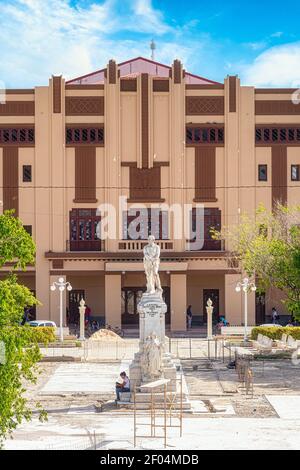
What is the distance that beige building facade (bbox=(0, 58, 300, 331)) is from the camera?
51.5 m

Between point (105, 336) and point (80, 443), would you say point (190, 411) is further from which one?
point (105, 336)

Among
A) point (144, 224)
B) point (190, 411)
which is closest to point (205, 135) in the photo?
point (144, 224)

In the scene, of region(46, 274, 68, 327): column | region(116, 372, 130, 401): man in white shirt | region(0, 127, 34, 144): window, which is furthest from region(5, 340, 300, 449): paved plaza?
region(0, 127, 34, 144): window

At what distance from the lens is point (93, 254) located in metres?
50.7

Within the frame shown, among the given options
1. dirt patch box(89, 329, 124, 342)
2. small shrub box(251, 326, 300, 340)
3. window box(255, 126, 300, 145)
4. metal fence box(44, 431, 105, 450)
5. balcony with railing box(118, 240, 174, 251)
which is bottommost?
metal fence box(44, 431, 105, 450)

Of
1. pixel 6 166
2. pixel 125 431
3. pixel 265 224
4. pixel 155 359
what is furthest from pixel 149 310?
pixel 6 166

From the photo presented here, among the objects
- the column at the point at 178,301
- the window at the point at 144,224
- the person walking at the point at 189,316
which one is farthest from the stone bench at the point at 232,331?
the window at the point at 144,224

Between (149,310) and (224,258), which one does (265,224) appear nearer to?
(224,258)

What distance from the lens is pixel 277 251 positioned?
41.0 metres

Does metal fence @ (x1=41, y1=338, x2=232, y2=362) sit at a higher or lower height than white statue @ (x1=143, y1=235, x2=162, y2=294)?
lower

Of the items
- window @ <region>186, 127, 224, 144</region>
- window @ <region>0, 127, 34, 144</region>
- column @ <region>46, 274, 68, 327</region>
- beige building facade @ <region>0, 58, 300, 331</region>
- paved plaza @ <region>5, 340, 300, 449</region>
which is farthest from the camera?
window @ <region>186, 127, 224, 144</region>

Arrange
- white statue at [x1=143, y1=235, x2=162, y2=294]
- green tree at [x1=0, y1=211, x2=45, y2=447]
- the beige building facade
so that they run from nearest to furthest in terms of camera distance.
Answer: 1. green tree at [x1=0, y1=211, x2=45, y2=447]
2. white statue at [x1=143, y1=235, x2=162, y2=294]
3. the beige building facade

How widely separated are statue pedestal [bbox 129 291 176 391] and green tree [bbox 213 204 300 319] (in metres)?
12.1

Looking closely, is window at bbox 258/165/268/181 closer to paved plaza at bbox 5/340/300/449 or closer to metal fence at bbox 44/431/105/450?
paved plaza at bbox 5/340/300/449
